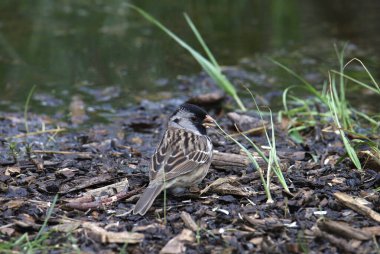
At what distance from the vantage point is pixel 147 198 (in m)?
5.12

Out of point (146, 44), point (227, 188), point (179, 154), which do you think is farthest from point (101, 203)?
point (146, 44)

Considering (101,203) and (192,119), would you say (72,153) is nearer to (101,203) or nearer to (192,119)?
(192,119)

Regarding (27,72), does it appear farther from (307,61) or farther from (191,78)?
(307,61)

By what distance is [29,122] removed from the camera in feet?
27.9

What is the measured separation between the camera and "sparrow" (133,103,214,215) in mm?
5309

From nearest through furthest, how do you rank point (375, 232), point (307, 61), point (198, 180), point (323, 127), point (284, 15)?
1. point (375, 232)
2. point (198, 180)
3. point (323, 127)
4. point (307, 61)
5. point (284, 15)

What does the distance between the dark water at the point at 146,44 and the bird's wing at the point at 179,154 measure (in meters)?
3.33

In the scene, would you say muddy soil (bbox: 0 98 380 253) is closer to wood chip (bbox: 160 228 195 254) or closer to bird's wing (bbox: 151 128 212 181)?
wood chip (bbox: 160 228 195 254)

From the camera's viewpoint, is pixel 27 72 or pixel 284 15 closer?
pixel 27 72

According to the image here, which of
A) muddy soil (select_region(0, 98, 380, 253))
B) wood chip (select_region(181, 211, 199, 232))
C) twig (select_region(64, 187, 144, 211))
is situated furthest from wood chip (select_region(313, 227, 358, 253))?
twig (select_region(64, 187, 144, 211))

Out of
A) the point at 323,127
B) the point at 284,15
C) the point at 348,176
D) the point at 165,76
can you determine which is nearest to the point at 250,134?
the point at 323,127

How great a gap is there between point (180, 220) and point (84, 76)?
5891 millimetres

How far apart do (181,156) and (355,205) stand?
1503 millimetres

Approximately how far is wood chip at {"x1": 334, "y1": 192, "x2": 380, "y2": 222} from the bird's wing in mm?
1204
